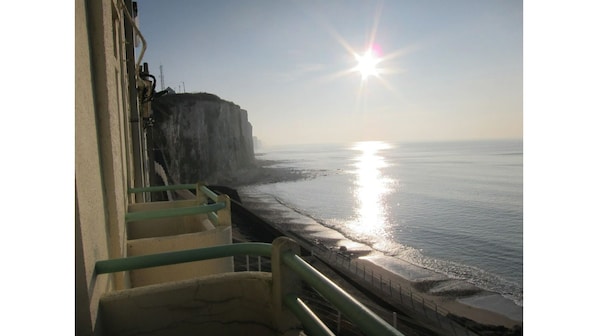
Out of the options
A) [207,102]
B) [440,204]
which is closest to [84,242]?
[440,204]

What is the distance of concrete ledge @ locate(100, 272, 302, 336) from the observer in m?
2.09

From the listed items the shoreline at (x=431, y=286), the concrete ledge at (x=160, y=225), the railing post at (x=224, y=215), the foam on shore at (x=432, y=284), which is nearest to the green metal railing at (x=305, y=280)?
the railing post at (x=224, y=215)

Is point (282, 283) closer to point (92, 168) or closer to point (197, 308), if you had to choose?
point (197, 308)

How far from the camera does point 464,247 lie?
2766cm

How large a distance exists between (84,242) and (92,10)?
1.83 m

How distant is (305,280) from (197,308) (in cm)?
95

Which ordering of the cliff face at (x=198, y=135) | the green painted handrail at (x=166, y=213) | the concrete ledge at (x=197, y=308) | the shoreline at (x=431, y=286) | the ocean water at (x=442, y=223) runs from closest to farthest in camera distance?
the concrete ledge at (x=197, y=308), the green painted handrail at (x=166, y=213), the shoreline at (x=431, y=286), the ocean water at (x=442, y=223), the cliff face at (x=198, y=135)

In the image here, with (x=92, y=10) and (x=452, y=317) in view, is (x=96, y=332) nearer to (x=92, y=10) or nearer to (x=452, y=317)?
(x=92, y=10)

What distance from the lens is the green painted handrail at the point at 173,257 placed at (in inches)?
79.9

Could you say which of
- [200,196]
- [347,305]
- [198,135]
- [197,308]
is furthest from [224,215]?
[198,135]

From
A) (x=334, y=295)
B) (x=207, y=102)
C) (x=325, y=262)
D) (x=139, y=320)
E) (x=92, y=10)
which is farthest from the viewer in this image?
(x=207, y=102)

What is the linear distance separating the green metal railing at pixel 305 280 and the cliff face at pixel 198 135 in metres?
41.0

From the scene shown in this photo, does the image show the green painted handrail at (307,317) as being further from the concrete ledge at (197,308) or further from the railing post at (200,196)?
the railing post at (200,196)
